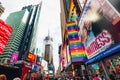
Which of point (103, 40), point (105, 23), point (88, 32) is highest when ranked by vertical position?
point (88, 32)

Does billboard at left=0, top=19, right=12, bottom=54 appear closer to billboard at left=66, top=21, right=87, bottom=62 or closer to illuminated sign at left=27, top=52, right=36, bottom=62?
billboard at left=66, top=21, right=87, bottom=62

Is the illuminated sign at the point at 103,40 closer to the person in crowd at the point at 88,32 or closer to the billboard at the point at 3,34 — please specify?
the person in crowd at the point at 88,32

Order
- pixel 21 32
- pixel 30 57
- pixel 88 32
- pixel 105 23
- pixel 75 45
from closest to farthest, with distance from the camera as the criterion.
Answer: pixel 105 23
pixel 88 32
pixel 75 45
pixel 30 57
pixel 21 32

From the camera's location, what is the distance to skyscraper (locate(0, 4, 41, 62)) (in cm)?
12488

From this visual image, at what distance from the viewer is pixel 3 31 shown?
18250 millimetres

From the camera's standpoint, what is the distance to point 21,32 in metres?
140

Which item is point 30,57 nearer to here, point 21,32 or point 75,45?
point 75,45

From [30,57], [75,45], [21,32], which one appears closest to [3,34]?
[75,45]

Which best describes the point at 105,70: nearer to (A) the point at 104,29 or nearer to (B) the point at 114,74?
(B) the point at 114,74

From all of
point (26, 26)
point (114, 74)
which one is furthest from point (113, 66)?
point (26, 26)

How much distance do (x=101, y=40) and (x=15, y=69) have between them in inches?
582

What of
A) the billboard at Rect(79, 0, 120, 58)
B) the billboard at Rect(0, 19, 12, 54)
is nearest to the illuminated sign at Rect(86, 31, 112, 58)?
the billboard at Rect(79, 0, 120, 58)

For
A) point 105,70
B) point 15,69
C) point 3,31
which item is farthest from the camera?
point 3,31

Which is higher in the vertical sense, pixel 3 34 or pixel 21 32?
pixel 21 32
